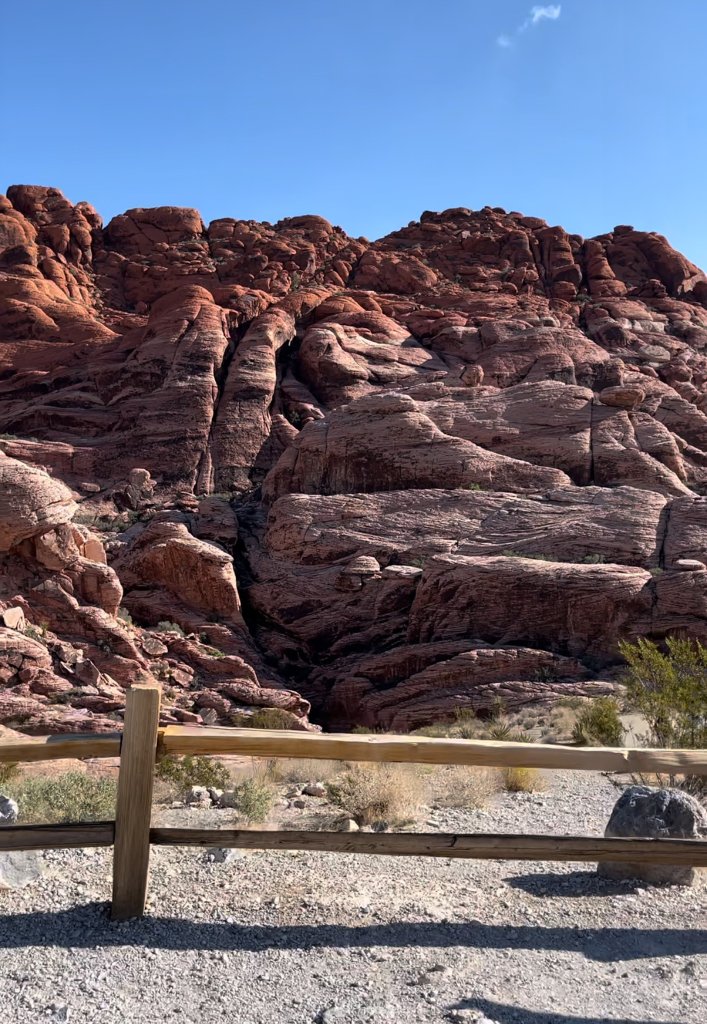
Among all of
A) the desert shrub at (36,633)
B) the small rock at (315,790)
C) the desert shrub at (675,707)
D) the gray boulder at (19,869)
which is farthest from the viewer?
the desert shrub at (36,633)

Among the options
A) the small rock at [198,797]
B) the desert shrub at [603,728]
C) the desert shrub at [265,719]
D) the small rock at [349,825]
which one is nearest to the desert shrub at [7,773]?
the small rock at [198,797]

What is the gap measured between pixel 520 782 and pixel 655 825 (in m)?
3.83

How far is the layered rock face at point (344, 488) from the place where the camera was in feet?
69.1

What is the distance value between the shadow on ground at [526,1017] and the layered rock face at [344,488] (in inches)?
581

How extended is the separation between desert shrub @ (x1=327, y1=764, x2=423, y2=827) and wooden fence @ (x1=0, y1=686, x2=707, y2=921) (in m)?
3.04

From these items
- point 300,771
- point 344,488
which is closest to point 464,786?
point 300,771

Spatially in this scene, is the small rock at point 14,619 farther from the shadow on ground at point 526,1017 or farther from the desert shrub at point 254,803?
the shadow on ground at point 526,1017

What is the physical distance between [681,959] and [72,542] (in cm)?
1887

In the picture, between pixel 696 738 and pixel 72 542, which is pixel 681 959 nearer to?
pixel 696 738

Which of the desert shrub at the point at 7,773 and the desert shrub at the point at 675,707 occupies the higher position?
the desert shrub at the point at 675,707

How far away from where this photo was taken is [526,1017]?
3471 millimetres

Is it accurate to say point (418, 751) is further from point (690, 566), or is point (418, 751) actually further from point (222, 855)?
point (690, 566)

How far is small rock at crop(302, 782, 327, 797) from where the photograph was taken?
9299mm

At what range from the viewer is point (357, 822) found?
7480mm
